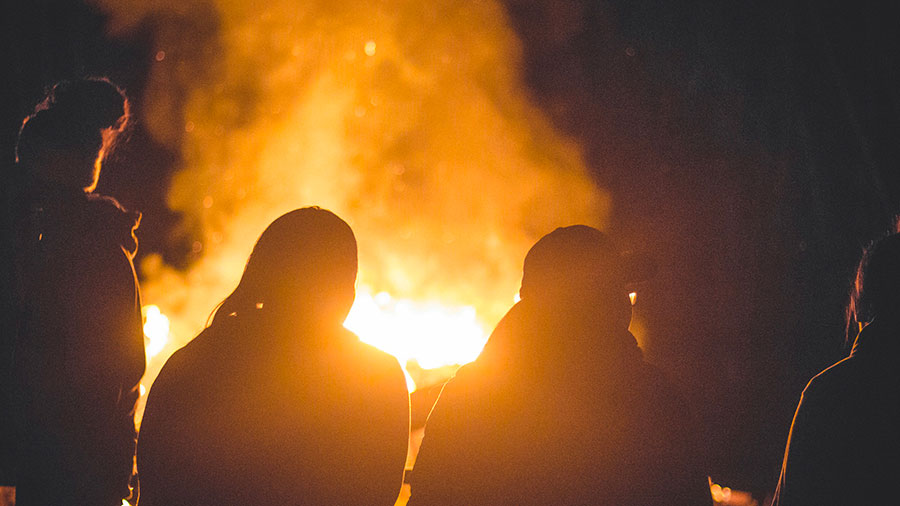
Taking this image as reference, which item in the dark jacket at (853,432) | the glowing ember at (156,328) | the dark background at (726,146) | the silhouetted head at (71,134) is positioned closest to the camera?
the dark jacket at (853,432)

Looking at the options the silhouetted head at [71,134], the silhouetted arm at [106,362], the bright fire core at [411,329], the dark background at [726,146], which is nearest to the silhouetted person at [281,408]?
the silhouetted arm at [106,362]

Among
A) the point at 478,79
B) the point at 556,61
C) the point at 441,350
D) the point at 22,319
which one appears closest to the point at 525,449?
the point at 22,319

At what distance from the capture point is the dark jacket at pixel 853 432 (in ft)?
6.26

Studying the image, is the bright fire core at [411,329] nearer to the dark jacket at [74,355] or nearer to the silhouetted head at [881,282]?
the dark jacket at [74,355]

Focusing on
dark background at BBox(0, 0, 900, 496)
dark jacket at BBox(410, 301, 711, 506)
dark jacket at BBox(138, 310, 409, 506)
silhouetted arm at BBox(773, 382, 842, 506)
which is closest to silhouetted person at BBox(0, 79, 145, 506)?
dark jacket at BBox(138, 310, 409, 506)

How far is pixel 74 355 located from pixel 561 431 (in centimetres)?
164

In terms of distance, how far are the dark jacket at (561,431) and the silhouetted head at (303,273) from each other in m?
0.50

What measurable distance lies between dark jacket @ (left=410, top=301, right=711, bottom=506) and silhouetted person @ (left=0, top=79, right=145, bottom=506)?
110 cm

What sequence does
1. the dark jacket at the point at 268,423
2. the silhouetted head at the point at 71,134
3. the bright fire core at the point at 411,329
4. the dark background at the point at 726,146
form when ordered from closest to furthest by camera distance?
the dark jacket at the point at 268,423, the silhouetted head at the point at 71,134, the dark background at the point at 726,146, the bright fire core at the point at 411,329

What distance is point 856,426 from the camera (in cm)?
194

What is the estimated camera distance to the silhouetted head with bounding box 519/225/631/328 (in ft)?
6.52

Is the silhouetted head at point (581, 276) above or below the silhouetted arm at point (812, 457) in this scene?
above

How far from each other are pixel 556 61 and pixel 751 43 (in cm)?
215

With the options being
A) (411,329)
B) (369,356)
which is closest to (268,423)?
(369,356)
